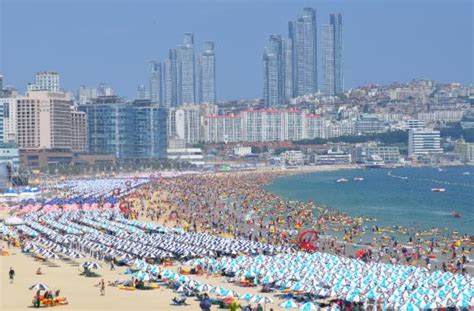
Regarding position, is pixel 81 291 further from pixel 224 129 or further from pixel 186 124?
pixel 224 129

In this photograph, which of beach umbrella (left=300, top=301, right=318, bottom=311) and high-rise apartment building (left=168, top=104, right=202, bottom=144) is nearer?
beach umbrella (left=300, top=301, right=318, bottom=311)

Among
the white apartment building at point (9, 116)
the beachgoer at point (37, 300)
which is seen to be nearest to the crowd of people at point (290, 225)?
the beachgoer at point (37, 300)

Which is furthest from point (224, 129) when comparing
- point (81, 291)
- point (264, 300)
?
point (264, 300)

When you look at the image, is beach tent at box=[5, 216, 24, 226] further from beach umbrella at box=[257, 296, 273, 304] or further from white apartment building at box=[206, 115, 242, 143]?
white apartment building at box=[206, 115, 242, 143]

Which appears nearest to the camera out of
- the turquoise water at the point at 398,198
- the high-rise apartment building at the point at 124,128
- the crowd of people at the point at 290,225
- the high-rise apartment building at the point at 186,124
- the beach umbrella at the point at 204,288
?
the beach umbrella at the point at 204,288

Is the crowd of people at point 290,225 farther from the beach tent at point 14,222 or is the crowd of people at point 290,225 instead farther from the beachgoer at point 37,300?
the beachgoer at point 37,300

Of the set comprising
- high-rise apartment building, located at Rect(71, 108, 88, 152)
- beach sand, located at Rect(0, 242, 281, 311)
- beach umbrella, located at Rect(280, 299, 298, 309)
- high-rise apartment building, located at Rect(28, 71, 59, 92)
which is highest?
high-rise apartment building, located at Rect(28, 71, 59, 92)

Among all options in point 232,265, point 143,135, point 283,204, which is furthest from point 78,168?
point 232,265

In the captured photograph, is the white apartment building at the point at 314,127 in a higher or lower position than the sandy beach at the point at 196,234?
higher

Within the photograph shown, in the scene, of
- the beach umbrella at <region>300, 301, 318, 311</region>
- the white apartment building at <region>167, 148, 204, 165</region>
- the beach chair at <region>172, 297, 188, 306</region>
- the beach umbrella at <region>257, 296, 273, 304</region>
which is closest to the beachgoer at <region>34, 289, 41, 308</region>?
the beach chair at <region>172, 297, 188, 306</region>
